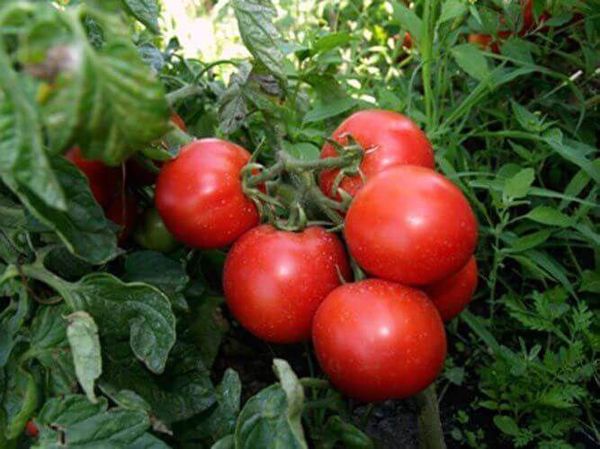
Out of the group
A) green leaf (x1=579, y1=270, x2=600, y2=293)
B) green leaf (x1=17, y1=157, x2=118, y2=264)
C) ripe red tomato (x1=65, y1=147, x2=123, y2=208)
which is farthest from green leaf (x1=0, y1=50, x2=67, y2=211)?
green leaf (x1=579, y1=270, x2=600, y2=293)

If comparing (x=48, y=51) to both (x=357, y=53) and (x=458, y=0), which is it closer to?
(x=458, y=0)

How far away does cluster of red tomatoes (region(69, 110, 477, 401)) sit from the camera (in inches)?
34.2

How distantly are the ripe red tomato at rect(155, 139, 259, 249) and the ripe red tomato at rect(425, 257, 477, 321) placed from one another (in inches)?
9.3

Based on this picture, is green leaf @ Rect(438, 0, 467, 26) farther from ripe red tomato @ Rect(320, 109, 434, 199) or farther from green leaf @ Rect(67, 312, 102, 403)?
green leaf @ Rect(67, 312, 102, 403)

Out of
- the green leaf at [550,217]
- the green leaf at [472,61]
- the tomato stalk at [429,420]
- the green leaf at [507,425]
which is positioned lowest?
the green leaf at [507,425]

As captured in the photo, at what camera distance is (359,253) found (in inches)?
35.5

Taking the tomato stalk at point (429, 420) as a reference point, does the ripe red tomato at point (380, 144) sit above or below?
above

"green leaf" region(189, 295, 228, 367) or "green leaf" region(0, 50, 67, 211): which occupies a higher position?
"green leaf" region(0, 50, 67, 211)

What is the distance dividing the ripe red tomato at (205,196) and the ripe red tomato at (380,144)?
4.3 inches

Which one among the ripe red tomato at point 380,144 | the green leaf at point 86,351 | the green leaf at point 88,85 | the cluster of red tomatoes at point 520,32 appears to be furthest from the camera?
the cluster of red tomatoes at point 520,32

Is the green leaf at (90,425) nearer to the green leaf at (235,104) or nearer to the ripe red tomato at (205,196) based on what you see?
the ripe red tomato at (205,196)

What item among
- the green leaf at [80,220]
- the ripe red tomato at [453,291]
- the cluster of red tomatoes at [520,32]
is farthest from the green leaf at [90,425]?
A: the cluster of red tomatoes at [520,32]

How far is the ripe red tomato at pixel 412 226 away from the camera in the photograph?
857 millimetres

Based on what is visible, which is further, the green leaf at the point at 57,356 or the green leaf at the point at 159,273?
the green leaf at the point at 159,273
